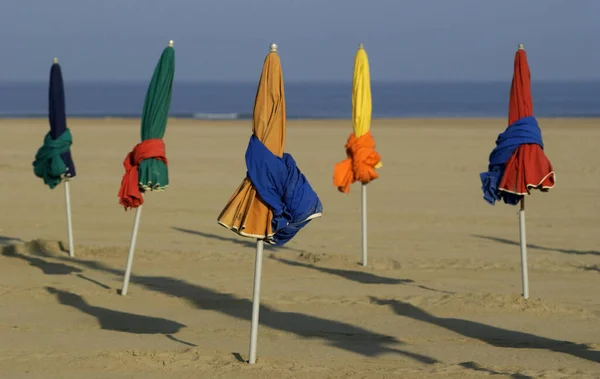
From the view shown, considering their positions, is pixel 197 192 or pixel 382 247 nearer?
pixel 382 247

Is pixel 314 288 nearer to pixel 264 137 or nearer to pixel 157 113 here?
pixel 157 113

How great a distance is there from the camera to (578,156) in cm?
2650

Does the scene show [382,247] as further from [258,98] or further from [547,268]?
[258,98]

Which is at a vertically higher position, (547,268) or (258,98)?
(258,98)

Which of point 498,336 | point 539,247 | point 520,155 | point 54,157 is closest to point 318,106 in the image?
point 539,247

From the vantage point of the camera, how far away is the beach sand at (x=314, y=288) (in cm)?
793

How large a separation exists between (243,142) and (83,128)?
897cm

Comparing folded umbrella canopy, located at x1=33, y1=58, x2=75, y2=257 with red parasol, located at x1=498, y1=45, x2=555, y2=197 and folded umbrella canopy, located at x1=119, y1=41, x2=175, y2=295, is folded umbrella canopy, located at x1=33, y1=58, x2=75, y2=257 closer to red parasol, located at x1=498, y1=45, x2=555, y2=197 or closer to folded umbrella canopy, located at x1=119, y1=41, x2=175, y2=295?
folded umbrella canopy, located at x1=119, y1=41, x2=175, y2=295

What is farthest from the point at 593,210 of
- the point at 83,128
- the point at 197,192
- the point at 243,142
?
the point at 83,128

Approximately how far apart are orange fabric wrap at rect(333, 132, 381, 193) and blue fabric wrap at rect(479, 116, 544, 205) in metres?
2.35

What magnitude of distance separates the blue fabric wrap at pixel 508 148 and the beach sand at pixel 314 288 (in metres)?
1.10

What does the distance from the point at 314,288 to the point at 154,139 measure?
2495 millimetres

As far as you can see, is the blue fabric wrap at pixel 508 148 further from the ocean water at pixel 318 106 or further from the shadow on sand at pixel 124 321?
the ocean water at pixel 318 106

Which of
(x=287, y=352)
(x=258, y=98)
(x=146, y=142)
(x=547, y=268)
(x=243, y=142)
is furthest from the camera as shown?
(x=243, y=142)
